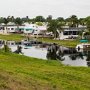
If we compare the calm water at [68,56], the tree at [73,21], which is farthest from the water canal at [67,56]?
the tree at [73,21]

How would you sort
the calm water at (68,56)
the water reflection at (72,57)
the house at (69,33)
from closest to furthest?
the water reflection at (72,57), the calm water at (68,56), the house at (69,33)

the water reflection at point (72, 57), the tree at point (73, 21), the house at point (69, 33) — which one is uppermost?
the tree at point (73, 21)

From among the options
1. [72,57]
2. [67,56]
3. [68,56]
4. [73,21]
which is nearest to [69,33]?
[73,21]

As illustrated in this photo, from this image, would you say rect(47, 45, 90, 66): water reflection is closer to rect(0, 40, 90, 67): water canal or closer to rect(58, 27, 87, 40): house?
rect(0, 40, 90, 67): water canal

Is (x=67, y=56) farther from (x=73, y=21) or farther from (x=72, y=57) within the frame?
(x=73, y=21)

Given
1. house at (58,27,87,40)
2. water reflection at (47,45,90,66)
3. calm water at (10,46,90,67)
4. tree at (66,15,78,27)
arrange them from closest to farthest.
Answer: water reflection at (47,45,90,66)
calm water at (10,46,90,67)
house at (58,27,87,40)
tree at (66,15,78,27)

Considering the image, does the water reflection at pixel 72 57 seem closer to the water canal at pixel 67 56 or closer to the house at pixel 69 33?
the water canal at pixel 67 56

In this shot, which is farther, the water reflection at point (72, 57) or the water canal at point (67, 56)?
the water canal at point (67, 56)

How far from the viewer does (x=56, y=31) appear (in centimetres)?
10300

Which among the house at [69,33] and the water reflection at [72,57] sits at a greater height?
the house at [69,33]

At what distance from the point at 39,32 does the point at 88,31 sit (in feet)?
87.1

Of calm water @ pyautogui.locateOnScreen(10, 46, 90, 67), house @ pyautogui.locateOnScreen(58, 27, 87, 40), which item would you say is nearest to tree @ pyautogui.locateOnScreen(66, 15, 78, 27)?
house @ pyautogui.locateOnScreen(58, 27, 87, 40)

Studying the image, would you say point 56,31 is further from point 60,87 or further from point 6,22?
point 60,87

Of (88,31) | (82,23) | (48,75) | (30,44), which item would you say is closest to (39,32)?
(82,23)
